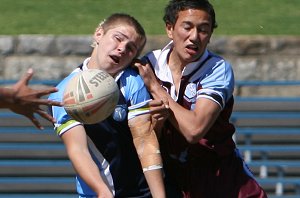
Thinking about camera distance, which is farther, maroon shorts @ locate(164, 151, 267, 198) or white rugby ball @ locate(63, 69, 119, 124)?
maroon shorts @ locate(164, 151, 267, 198)

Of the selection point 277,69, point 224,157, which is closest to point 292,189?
point 277,69

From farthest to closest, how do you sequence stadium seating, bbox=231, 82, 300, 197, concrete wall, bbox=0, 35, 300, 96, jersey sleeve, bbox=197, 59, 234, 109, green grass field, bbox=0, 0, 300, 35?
green grass field, bbox=0, 0, 300, 35 → concrete wall, bbox=0, 35, 300, 96 → stadium seating, bbox=231, 82, 300, 197 → jersey sleeve, bbox=197, 59, 234, 109

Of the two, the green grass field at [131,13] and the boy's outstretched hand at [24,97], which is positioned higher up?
the boy's outstretched hand at [24,97]

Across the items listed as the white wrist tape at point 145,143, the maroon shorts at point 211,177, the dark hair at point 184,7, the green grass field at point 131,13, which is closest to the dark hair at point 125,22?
the dark hair at point 184,7

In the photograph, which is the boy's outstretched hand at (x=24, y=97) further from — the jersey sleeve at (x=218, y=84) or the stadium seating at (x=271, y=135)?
the stadium seating at (x=271, y=135)

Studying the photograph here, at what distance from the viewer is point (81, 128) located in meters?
5.04

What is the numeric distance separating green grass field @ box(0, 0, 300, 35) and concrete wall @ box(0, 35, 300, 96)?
0.66m

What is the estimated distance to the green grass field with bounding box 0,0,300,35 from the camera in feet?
31.9

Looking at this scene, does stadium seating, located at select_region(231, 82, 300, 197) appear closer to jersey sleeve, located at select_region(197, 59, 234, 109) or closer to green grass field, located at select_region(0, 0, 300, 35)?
green grass field, located at select_region(0, 0, 300, 35)

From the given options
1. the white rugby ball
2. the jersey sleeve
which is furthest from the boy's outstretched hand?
the jersey sleeve

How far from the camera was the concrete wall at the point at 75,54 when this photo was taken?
29.3 feet

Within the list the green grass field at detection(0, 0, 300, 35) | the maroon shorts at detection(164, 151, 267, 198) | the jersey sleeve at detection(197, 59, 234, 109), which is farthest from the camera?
the green grass field at detection(0, 0, 300, 35)

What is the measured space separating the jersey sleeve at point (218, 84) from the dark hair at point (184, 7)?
0.22 meters

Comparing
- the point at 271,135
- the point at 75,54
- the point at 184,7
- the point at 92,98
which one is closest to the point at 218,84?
the point at 184,7
